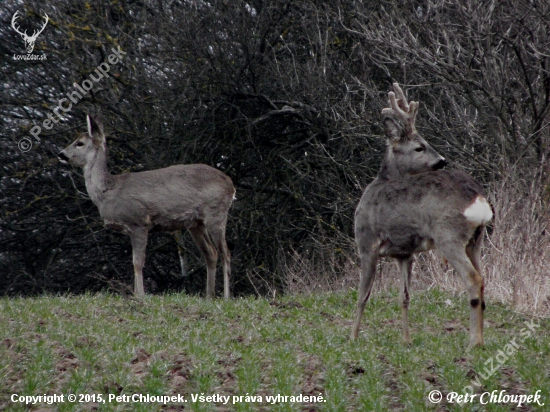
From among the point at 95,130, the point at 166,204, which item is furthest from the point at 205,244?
the point at 95,130

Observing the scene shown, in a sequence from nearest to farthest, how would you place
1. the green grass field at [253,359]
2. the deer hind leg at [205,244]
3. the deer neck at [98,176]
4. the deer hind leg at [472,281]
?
the green grass field at [253,359]
the deer hind leg at [472,281]
the deer neck at [98,176]
the deer hind leg at [205,244]

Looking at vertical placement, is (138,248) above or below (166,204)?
below

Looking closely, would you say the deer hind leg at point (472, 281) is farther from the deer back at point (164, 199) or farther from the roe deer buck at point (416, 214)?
the deer back at point (164, 199)

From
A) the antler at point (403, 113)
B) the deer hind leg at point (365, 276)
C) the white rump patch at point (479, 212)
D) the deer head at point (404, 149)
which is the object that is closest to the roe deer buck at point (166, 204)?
the deer hind leg at point (365, 276)

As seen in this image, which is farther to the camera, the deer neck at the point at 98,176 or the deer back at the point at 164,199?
the deer neck at the point at 98,176

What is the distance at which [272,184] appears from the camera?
15.8 meters

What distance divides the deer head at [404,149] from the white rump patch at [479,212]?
101cm

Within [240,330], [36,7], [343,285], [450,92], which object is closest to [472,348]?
[240,330]

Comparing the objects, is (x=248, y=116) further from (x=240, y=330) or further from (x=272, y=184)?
(x=240, y=330)

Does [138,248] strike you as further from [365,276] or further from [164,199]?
[365,276]

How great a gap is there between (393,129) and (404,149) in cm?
22

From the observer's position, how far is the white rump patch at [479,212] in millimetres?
6844

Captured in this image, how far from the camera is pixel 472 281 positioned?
674 centimetres

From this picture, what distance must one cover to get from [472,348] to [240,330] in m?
2.15
